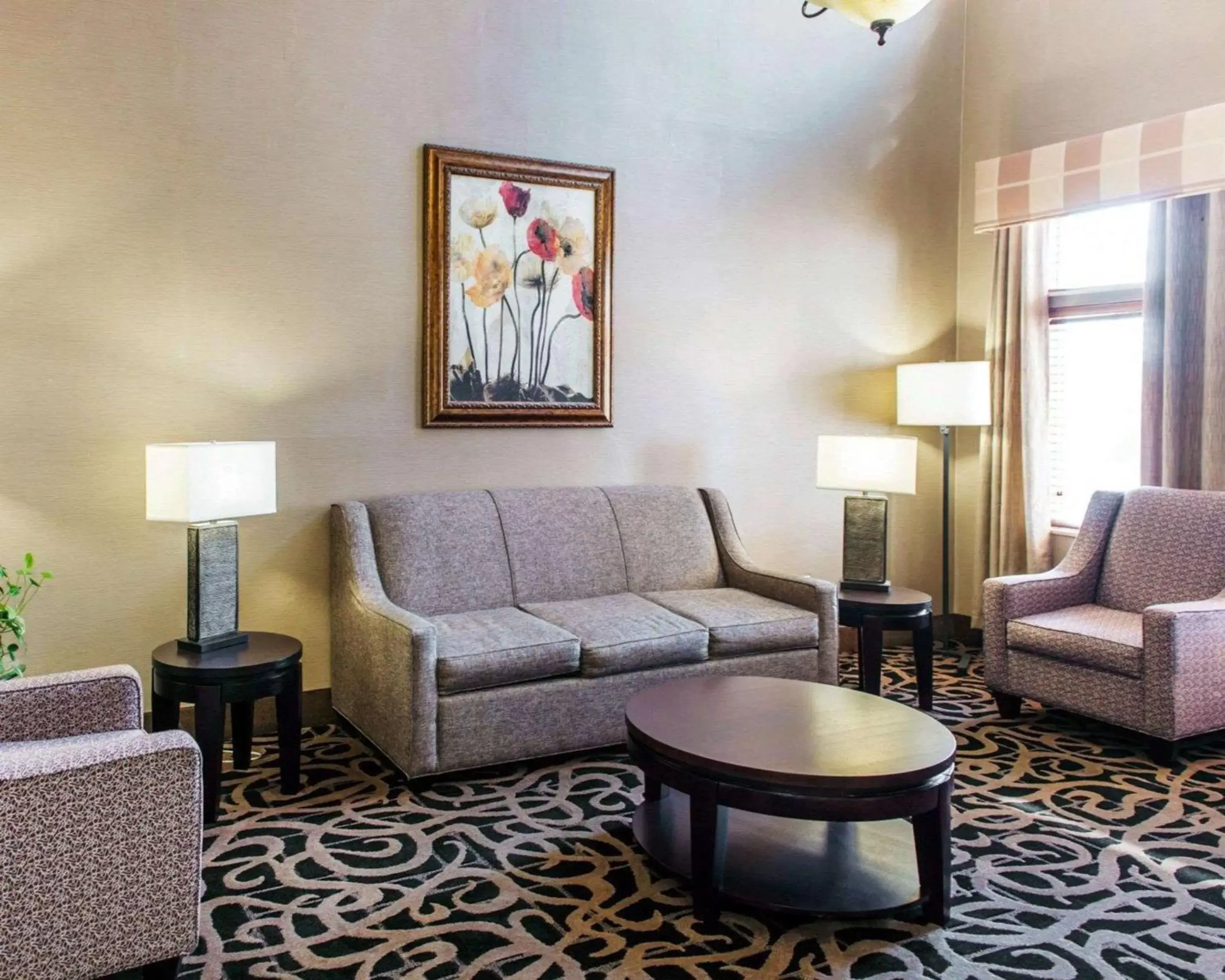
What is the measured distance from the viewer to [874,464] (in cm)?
458

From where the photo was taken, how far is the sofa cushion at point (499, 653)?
3.48 meters

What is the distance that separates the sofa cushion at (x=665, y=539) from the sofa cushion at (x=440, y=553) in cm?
59

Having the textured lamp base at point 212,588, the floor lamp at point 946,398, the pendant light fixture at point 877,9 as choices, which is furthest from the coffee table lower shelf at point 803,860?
the floor lamp at point 946,398

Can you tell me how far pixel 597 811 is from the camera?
3.31m

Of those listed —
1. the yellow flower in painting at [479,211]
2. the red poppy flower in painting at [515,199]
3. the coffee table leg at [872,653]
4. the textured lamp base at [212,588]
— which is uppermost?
the red poppy flower in painting at [515,199]

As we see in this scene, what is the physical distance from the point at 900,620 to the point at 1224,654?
1.15 m

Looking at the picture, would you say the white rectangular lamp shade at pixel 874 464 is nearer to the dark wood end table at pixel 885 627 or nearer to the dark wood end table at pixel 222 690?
the dark wood end table at pixel 885 627

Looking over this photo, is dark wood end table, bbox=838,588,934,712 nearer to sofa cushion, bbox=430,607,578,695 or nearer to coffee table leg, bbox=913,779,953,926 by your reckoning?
sofa cushion, bbox=430,607,578,695

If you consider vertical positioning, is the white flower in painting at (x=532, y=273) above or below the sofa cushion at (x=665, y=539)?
above

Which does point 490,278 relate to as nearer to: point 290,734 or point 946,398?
point 290,734

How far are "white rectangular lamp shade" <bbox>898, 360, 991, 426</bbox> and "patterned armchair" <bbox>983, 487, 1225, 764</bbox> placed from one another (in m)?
0.73

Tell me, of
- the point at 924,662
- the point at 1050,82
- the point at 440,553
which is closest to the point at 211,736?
the point at 440,553

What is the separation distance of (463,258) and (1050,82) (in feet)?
10.1

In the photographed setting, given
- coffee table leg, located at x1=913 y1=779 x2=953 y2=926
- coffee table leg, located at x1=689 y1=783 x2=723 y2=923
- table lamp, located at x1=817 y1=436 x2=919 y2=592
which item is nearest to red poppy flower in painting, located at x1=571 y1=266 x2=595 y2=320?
table lamp, located at x1=817 y1=436 x2=919 y2=592
